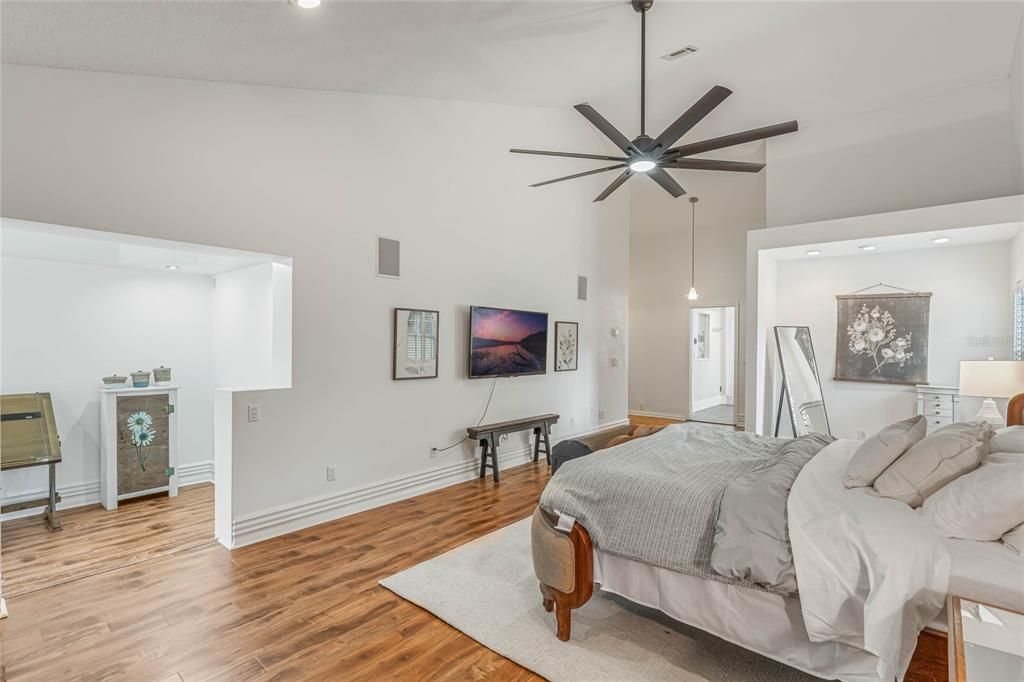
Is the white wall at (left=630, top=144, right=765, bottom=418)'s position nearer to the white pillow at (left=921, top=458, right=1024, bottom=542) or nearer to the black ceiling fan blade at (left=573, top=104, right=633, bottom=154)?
the black ceiling fan blade at (left=573, top=104, right=633, bottom=154)

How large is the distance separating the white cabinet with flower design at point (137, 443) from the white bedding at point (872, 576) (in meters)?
5.03

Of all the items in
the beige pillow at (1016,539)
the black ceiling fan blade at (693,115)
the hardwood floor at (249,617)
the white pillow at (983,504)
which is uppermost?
the black ceiling fan blade at (693,115)

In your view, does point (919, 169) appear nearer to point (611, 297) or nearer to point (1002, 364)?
point (1002, 364)

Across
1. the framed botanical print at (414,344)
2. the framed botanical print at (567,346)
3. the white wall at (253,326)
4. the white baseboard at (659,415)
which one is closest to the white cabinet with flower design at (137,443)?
the white wall at (253,326)

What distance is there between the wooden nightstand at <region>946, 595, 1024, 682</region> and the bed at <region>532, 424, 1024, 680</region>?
0.20 m

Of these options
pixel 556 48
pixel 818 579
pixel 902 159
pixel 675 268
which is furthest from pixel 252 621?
pixel 675 268

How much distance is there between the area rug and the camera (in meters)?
2.08

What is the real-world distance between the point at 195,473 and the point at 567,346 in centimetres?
432

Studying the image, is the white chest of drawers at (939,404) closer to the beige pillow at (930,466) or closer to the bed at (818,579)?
the beige pillow at (930,466)

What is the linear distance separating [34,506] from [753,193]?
8738 millimetres

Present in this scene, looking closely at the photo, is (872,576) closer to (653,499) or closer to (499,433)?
(653,499)

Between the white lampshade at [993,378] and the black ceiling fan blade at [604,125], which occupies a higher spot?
the black ceiling fan blade at [604,125]

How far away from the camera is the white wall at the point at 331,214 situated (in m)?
2.73

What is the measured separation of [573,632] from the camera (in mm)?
2365
